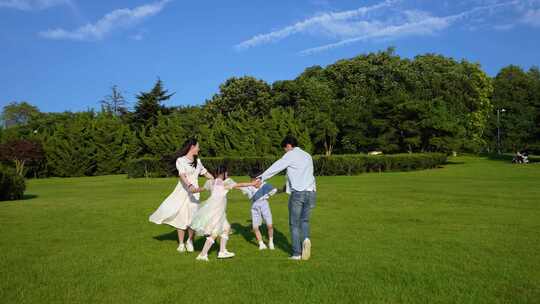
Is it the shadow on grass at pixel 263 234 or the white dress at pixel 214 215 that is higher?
the white dress at pixel 214 215

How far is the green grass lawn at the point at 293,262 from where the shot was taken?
5988 millimetres

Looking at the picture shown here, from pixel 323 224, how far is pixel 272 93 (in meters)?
48.8

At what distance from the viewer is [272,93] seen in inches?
2361

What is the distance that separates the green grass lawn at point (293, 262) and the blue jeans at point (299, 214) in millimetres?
387

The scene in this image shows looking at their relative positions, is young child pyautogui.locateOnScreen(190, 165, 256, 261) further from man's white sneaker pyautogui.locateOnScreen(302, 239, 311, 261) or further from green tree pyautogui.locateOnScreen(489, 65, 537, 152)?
green tree pyautogui.locateOnScreen(489, 65, 537, 152)

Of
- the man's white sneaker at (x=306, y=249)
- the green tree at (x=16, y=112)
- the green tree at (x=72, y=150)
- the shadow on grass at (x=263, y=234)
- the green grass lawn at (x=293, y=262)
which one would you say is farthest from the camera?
the green tree at (x=16, y=112)

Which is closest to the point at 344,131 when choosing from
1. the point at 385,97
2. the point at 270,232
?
the point at 385,97

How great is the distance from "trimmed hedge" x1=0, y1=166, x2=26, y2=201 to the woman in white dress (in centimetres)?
1501

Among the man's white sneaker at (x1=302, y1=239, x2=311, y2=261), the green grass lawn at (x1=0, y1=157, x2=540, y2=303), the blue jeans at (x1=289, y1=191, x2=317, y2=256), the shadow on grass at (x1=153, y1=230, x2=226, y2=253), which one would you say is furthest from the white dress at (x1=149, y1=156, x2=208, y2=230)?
the man's white sneaker at (x1=302, y1=239, x2=311, y2=261)

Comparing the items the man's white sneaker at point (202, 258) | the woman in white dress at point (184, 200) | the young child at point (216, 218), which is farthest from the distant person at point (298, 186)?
the woman in white dress at point (184, 200)

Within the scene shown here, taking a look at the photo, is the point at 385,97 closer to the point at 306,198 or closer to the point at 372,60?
the point at 372,60

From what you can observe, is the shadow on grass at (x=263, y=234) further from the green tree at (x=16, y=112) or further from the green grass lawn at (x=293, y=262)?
the green tree at (x=16, y=112)

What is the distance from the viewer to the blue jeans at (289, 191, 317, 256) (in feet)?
25.9

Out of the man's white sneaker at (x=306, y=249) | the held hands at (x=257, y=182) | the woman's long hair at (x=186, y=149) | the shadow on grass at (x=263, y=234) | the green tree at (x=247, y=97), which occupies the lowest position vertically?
the shadow on grass at (x=263, y=234)
